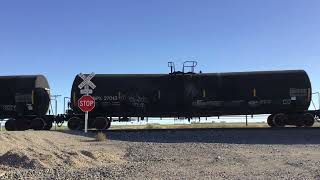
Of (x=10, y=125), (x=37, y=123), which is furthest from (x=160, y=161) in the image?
(x=10, y=125)

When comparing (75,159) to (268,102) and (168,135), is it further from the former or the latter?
(268,102)

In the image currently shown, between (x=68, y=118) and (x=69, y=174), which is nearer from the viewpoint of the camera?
(x=69, y=174)

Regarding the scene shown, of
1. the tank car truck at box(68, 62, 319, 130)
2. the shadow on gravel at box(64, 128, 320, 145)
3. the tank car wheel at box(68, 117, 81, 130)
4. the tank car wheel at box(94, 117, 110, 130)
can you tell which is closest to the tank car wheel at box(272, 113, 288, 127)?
the tank car truck at box(68, 62, 319, 130)

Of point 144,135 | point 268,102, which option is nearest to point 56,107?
point 144,135

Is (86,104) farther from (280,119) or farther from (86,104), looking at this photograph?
(280,119)

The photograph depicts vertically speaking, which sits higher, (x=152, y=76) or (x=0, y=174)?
(x=152, y=76)

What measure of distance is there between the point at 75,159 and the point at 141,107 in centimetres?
1726

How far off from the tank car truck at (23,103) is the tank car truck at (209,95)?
6.74 ft

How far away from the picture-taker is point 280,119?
29266mm

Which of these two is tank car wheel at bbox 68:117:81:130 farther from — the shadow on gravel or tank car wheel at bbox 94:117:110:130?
the shadow on gravel

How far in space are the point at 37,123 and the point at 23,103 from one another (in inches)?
57.9

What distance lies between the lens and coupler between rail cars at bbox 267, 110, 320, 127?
28.7 m

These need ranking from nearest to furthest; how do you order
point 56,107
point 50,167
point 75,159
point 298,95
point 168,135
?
point 50,167
point 75,159
point 168,135
point 298,95
point 56,107

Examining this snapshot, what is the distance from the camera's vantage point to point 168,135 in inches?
876
